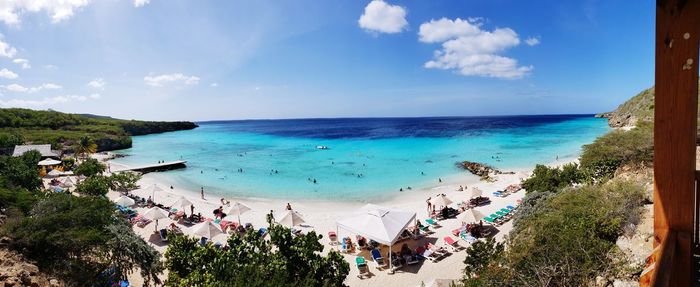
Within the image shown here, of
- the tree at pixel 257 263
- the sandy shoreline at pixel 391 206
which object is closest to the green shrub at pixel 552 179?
the sandy shoreline at pixel 391 206

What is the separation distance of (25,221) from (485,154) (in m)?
47.0

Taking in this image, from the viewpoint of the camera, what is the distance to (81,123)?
81.8 metres

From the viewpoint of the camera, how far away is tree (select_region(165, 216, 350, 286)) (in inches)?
313

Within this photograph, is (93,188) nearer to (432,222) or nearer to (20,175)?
(20,175)

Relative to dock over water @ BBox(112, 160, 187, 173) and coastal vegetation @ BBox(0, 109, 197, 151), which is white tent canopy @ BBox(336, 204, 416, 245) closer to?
dock over water @ BBox(112, 160, 187, 173)

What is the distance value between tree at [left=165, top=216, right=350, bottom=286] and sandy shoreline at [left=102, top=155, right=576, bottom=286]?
433 centimetres

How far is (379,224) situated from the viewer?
13984 millimetres

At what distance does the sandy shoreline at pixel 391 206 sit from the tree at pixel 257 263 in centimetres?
433

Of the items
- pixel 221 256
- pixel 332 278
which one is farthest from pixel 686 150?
pixel 221 256

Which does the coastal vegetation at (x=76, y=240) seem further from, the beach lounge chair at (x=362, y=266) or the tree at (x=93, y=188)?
the tree at (x=93, y=188)

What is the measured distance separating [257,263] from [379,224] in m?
6.68

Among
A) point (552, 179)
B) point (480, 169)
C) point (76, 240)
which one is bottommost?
point (480, 169)

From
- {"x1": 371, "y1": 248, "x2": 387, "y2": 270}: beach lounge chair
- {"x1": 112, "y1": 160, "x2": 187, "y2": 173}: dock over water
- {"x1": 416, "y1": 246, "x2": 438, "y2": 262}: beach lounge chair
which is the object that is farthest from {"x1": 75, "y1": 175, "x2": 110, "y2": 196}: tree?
{"x1": 416, "y1": 246, "x2": 438, "y2": 262}: beach lounge chair

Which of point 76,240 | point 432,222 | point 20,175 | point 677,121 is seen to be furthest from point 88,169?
point 677,121
